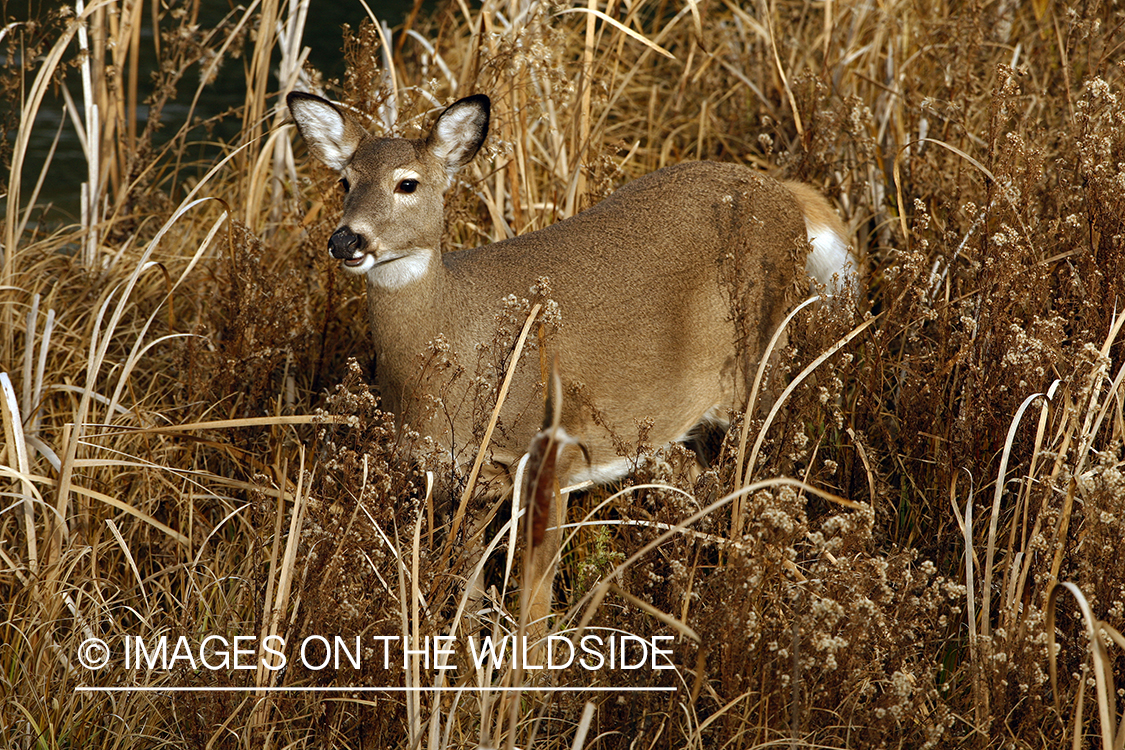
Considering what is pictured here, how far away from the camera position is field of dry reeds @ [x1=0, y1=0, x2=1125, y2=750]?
274 cm

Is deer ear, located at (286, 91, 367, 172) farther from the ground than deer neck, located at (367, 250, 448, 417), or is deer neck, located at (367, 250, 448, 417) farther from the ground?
deer ear, located at (286, 91, 367, 172)

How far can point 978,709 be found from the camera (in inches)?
106

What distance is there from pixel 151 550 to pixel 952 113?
327cm

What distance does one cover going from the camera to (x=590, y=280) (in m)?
3.92

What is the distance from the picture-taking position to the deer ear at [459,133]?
3.57 m

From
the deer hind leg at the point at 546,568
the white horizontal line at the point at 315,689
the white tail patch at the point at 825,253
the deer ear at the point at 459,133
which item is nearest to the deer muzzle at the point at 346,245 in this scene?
the deer ear at the point at 459,133

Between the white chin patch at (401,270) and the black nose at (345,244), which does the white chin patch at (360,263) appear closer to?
the black nose at (345,244)

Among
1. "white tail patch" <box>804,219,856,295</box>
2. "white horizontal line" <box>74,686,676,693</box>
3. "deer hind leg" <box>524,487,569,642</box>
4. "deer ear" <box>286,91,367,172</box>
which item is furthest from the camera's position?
"white tail patch" <box>804,219,856,295</box>

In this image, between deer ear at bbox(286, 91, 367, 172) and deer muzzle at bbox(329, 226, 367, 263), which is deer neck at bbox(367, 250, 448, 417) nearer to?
deer muzzle at bbox(329, 226, 367, 263)

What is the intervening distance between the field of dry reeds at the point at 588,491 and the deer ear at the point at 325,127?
0.52 m

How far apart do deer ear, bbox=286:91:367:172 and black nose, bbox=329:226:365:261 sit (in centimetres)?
51

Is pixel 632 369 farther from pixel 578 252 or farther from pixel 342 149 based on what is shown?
pixel 342 149

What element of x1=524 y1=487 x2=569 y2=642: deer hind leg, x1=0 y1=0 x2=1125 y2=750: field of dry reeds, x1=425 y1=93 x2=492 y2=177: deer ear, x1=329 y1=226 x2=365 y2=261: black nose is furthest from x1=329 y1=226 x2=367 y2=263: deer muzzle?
x1=524 y1=487 x2=569 y2=642: deer hind leg

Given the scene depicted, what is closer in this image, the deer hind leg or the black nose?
the black nose
